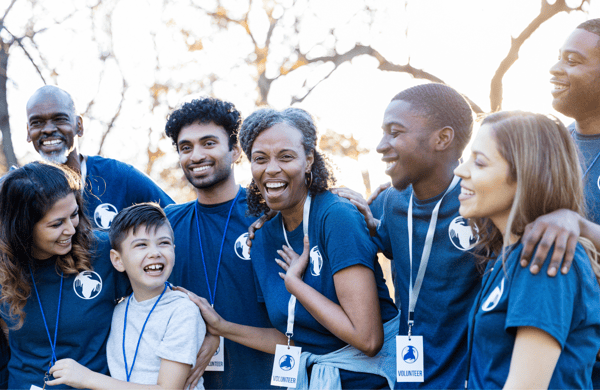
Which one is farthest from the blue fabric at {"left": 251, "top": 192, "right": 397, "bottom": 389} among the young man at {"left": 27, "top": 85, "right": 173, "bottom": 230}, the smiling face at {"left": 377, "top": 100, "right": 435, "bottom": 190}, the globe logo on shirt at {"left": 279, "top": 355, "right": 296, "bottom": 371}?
the young man at {"left": 27, "top": 85, "right": 173, "bottom": 230}

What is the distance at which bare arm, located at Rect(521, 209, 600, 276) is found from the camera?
1.76 m

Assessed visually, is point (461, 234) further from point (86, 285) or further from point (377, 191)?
point (86, 285)

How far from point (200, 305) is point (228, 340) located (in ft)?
1.57

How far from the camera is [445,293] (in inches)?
101

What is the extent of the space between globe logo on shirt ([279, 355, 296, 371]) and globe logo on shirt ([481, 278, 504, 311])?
1.19m

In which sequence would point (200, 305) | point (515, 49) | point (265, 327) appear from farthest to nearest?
1. point (515, 49)
2. point (265, 327)
3. point (200, 305)

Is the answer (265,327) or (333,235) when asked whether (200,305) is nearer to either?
(265,327)

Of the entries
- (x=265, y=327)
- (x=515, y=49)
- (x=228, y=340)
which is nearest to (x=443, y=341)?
(x=265, y=327)

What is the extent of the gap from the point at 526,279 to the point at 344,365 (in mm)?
1182

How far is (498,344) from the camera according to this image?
6.09 ft

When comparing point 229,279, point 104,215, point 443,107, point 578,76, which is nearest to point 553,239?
point 443,107

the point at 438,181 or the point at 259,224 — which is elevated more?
the point at 438,181

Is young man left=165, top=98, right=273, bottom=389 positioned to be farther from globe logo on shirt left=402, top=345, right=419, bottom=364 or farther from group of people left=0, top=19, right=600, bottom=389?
globe logo on shirt left=402, top=345, right=419, bottom=364

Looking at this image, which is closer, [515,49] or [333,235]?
[333,235]
